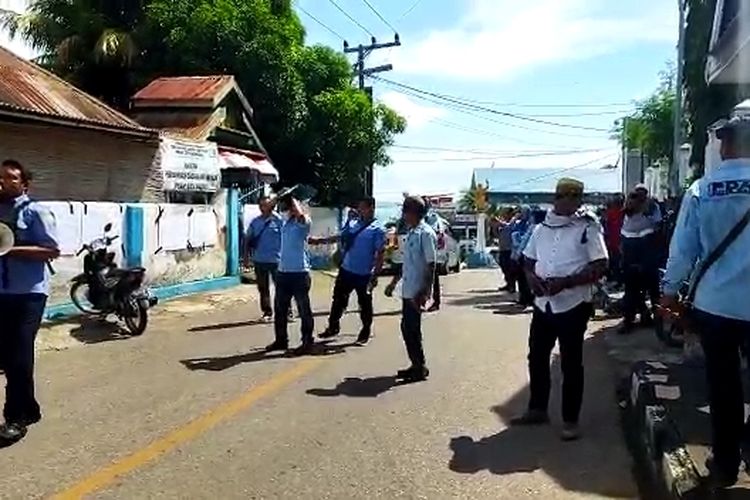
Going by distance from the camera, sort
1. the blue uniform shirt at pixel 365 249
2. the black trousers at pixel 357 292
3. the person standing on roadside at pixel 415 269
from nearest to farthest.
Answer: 1. the person standing on roadside at pixel 415 269
2. the blue uniform shirt at pixel 365 249
3. the black trousers at pixel 357 292

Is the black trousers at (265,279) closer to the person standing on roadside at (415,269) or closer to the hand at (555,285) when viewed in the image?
the person standing on roadside at (415,269)

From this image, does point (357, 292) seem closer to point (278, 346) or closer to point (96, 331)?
point (278, 346)

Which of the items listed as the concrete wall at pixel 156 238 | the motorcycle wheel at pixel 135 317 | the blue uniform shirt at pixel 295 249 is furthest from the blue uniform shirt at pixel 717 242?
the motorcycle wheel at pixel 135 317

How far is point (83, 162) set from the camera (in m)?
17.5

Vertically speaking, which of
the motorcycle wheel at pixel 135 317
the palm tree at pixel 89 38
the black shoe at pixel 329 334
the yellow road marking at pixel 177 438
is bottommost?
the yellow road marking at pixel 177 438

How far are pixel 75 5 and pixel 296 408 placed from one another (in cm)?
2311

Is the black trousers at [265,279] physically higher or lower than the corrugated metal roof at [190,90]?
lower

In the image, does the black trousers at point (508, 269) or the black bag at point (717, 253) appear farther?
the black trousers at point (508, 269)

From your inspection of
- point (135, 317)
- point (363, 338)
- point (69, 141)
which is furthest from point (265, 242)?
point (69, 141)

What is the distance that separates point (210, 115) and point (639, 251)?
43.5 ft

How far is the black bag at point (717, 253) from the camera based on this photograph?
527 cm

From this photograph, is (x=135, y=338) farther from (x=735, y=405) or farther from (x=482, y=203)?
(x=482, y=203)

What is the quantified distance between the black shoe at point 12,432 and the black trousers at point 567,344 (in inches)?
146

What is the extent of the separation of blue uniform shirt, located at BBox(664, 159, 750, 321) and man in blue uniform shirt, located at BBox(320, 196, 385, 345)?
662 cm
